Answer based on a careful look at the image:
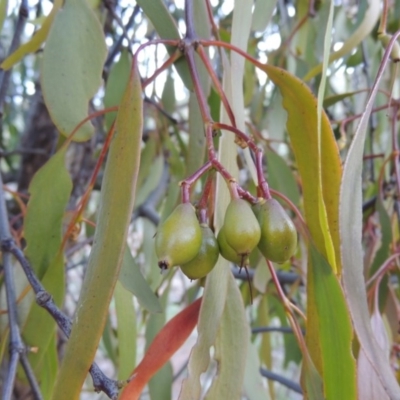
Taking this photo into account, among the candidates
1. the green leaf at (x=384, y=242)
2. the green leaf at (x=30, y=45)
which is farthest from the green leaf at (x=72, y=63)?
the green leaf at (x=384, y=242)

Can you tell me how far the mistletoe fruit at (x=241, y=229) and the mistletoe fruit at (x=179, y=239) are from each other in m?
0.03

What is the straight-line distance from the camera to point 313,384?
641mm

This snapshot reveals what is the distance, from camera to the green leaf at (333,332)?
1.87 ft

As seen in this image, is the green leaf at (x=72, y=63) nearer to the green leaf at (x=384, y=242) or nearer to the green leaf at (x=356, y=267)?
the green leaf at (x=356, y=267)

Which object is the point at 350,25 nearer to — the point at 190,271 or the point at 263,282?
the point at 263,282

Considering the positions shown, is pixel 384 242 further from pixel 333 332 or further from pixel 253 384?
pixel 333 332

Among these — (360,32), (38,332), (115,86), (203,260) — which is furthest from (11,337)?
(360,32)

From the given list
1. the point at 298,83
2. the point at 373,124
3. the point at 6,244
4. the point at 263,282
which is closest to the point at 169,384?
the point at 263,282

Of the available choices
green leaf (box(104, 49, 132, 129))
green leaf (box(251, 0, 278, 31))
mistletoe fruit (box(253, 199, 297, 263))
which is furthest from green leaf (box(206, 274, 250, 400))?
green leaf (box(104, 49, 132, 129))

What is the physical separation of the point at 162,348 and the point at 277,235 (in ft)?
0.66

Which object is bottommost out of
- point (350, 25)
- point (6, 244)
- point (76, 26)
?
point (6, 244)

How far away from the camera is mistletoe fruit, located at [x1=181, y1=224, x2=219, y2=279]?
563mm

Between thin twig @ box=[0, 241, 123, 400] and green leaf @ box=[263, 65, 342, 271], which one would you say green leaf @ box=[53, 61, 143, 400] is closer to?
thin twig @ box=[0, 241, 123, 400]

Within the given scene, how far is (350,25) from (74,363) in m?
1.51
